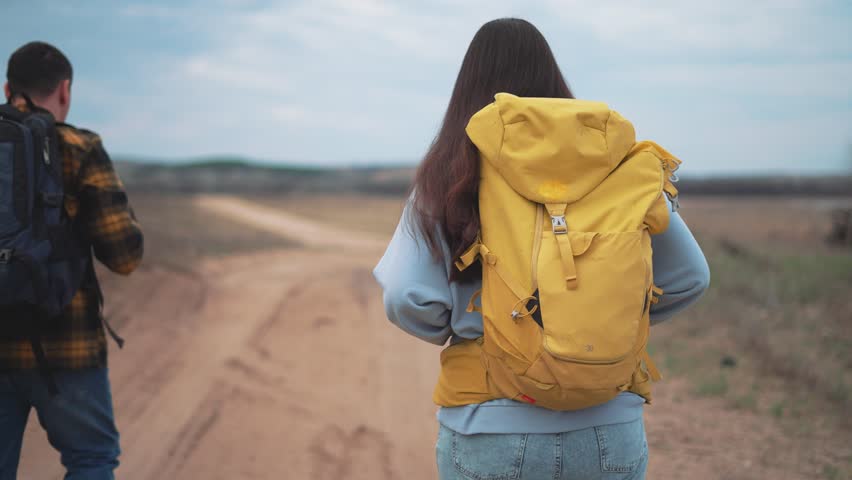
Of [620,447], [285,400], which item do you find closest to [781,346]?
[285,400]

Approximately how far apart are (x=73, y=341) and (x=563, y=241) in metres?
2.16

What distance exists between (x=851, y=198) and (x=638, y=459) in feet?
125

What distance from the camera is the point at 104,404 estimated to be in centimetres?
299

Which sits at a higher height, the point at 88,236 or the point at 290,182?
the point at 88,236

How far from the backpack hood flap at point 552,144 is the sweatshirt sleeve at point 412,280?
32 cm

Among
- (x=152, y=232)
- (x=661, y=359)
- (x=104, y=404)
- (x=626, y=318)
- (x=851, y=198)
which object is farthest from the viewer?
(x=851, y=198)

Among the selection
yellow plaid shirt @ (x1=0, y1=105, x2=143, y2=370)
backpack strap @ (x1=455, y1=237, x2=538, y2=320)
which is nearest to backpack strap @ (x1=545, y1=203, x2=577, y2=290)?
backpack strap @ (x1=455, y1=237, x2=538, y2=320)

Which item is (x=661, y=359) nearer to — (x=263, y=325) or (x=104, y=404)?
(x=263, y=325)

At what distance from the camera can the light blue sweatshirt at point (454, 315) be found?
193 cm

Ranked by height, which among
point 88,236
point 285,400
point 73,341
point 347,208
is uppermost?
point 88,236

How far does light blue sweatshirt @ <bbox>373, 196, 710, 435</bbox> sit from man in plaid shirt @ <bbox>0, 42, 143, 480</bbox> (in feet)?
5.08

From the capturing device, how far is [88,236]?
9.95 feet

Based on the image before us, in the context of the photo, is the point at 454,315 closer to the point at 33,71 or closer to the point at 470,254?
the point at 470,254

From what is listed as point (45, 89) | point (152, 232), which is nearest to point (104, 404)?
point (45, 89)
